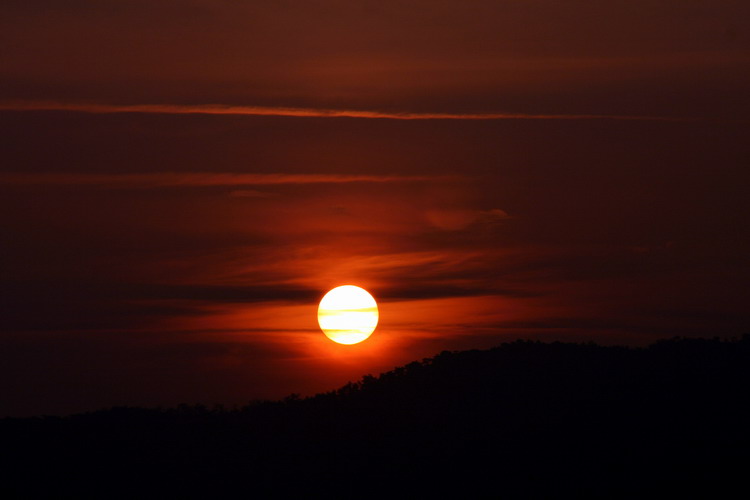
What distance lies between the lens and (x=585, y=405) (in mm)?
30875

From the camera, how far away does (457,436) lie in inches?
1185

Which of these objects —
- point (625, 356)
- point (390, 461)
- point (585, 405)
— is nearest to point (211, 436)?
point (390, 461)

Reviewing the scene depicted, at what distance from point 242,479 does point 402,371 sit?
8.26 m

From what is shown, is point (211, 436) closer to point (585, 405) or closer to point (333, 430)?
point (333, 430)

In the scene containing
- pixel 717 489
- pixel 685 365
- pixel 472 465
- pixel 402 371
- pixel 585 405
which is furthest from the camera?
pixel 402 371

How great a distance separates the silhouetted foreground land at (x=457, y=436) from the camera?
91.4 ft

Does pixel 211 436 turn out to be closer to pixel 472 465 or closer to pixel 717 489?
pixel 472 465

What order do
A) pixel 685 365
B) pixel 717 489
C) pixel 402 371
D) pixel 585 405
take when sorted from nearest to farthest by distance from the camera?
pixel 717 489 < pixel 585 405 < pixel 685 365 < pixel 402 371

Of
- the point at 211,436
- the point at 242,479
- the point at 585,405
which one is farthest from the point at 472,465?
the point at 211,436

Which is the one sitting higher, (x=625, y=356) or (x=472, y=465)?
(x=625, y=356)

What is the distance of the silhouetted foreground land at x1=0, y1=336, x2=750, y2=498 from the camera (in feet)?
91.4

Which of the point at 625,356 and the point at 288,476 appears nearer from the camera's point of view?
the point at 288,476

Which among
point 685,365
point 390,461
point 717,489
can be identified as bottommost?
point 717,489

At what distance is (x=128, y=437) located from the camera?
1259 inches
